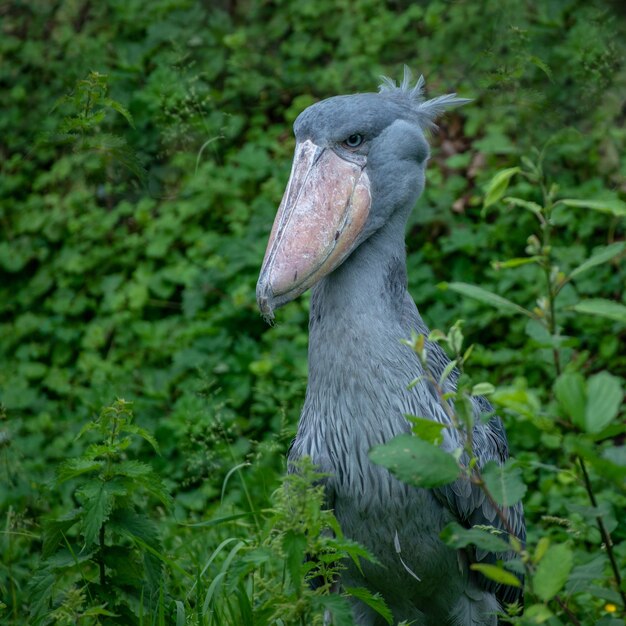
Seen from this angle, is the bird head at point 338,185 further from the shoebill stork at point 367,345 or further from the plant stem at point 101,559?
the plant stem at point 101,559

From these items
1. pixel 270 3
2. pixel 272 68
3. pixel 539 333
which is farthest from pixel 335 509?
pixel 270 3

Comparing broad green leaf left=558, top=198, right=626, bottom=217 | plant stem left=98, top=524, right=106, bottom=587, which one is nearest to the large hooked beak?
plant stem left=98, top=524, right=106, bottom=587

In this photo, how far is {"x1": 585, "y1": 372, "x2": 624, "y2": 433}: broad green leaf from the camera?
1.60m

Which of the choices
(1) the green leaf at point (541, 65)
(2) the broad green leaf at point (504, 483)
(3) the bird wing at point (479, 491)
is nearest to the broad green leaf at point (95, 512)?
(3) the bird wing at point (479, 491)

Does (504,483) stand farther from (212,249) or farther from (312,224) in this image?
(212,249)

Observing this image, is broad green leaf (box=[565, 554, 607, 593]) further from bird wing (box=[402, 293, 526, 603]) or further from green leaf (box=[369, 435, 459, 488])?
bird wing (box=[402, 293, 526, 603])

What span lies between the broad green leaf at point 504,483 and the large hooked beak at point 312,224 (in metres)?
0.76

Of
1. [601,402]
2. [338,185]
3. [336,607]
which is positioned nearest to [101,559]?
[336,607]

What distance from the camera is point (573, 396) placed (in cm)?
163

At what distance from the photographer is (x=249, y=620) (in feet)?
8.32

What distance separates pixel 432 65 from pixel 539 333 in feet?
13.9

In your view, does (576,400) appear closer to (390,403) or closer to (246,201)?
(390,403)

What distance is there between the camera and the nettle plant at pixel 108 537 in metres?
2.44

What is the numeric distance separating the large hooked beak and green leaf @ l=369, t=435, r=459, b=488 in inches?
27.8
